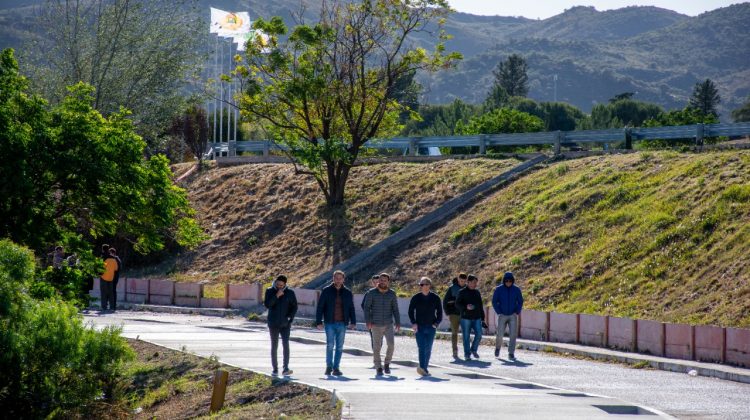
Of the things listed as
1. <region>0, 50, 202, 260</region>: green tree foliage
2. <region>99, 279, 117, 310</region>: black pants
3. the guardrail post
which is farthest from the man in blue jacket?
the guardrail post

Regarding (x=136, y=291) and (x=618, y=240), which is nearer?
Answer: (x=618, y=240)

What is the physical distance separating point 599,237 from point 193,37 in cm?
1993

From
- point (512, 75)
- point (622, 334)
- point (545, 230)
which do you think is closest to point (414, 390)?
point (622, 334)

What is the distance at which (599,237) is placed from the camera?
3253 centimetres

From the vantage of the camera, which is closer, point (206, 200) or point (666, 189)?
point (666, 189)

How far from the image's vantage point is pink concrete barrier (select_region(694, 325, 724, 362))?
21281 millimetres

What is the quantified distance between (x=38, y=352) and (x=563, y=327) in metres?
12.6

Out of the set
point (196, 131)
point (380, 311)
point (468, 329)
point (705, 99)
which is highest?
point (705, 99)

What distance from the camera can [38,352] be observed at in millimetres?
18656

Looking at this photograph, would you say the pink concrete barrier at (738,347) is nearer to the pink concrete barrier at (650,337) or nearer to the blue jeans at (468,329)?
the pink concrete barrier at (650,337)

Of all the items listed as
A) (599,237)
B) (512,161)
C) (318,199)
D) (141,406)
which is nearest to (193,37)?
(318,199)

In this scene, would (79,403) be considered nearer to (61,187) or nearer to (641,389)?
(61,187)

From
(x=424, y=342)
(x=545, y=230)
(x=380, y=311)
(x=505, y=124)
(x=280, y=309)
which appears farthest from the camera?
(x=505, y=124)

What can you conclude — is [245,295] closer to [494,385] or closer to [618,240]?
[618,240]
